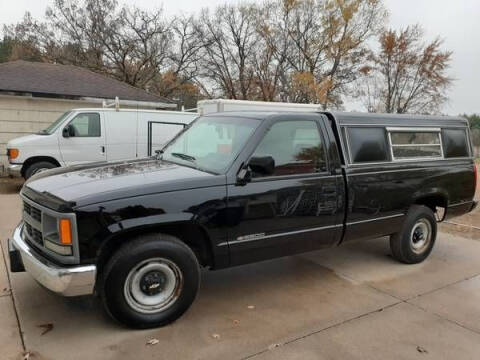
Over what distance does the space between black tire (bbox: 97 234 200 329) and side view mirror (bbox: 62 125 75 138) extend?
7.41 meters

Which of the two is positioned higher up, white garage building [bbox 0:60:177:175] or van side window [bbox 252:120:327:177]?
white garage building [bbox 0:60:177:175]

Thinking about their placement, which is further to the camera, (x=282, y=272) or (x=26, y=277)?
(x=282, y=272)

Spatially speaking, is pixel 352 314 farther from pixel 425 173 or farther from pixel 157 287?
pixel 425 173

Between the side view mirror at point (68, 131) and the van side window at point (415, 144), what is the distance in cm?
775

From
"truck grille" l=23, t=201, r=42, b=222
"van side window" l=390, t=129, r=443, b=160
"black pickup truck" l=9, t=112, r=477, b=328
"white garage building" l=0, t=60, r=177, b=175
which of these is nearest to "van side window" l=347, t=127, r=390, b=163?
"black pickup truck" l=9, t=112, r=477, b=328

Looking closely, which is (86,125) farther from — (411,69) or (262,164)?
(411,69)

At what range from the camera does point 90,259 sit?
9.87 feet

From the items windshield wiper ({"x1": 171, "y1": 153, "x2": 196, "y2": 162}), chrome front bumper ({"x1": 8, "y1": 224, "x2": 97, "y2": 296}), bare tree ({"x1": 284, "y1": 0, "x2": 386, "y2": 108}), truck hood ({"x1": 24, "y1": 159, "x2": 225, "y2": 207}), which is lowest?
chrome front bumper ({"x1": 8, "y1": 224, "x2": 97, "y2": 296})

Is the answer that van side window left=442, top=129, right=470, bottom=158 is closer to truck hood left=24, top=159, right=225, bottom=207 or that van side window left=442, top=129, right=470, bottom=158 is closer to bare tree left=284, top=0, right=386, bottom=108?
truck hood left=24, top=159, right=225, bottom=207

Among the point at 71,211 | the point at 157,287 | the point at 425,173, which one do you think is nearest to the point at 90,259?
the point at 71,211

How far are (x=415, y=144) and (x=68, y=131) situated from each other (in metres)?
7.97

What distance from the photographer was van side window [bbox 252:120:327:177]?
153 inches

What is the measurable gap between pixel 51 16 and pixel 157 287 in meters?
31.1

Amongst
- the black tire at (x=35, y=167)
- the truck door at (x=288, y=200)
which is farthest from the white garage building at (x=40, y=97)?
the truck door at (x=288, y=200)
